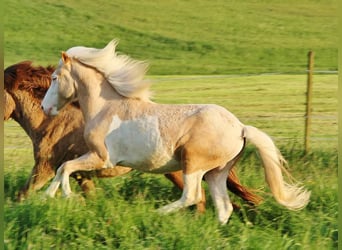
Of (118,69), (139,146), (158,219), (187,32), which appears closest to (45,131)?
(118,69)

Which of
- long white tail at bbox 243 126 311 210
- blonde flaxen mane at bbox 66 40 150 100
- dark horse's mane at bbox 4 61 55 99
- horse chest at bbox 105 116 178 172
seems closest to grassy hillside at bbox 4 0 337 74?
dark horse's mane at bbox 4 61 55 99

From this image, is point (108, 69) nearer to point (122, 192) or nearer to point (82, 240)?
point (122, 192)

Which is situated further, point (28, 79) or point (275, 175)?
point (28, 79)

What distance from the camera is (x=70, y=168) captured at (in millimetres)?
6371

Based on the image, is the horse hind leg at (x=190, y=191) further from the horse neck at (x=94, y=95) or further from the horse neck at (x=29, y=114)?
the horse neck at (x=29, y=114)

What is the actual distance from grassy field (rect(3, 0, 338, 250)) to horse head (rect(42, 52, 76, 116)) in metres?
0.80

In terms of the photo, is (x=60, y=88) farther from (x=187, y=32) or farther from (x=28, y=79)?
(x=187, y=32)

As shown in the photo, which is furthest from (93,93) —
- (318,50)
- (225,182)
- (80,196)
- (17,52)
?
(318,50)

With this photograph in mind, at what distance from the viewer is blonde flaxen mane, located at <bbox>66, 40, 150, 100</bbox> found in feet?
21.9

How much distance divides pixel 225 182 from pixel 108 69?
1.37m

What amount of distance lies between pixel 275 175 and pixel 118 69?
62.6 inches

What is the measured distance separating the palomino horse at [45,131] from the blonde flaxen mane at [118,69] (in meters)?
0.67

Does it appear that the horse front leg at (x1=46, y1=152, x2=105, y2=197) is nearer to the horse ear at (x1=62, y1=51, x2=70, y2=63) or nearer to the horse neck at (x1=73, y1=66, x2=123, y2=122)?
the horse neck at (x1=73, y1=66, x2=123, y2=122)

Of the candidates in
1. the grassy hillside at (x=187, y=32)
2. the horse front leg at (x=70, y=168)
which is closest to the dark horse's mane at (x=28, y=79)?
the horse front leg at (x=70, y=168)
